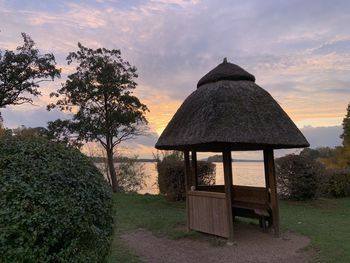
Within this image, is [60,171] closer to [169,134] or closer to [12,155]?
[12,155]

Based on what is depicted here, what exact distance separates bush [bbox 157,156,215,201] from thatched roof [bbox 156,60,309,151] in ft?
21.3

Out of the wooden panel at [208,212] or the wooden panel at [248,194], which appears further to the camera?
the wooden panel at [248,194]

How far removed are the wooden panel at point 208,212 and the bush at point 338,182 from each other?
969cm

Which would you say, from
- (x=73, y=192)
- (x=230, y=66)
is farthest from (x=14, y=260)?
(x=230, y=66)

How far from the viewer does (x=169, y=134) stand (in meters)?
10.7

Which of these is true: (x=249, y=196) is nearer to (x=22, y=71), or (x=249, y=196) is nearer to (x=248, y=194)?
(x=248, y=194)

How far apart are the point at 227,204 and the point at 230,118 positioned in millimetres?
2077

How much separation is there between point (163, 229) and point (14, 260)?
716 cm

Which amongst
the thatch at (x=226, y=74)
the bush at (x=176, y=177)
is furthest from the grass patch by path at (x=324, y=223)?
the thatch at (x=226, y=74)

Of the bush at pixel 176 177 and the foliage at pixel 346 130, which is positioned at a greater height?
the foliage at pixel 346 130

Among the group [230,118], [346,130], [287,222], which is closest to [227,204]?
[230,118]

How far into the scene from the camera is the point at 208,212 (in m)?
10.1

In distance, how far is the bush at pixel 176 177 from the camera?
1738cm

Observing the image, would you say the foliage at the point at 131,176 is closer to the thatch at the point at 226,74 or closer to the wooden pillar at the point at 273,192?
the thatch at the point at 226,74
